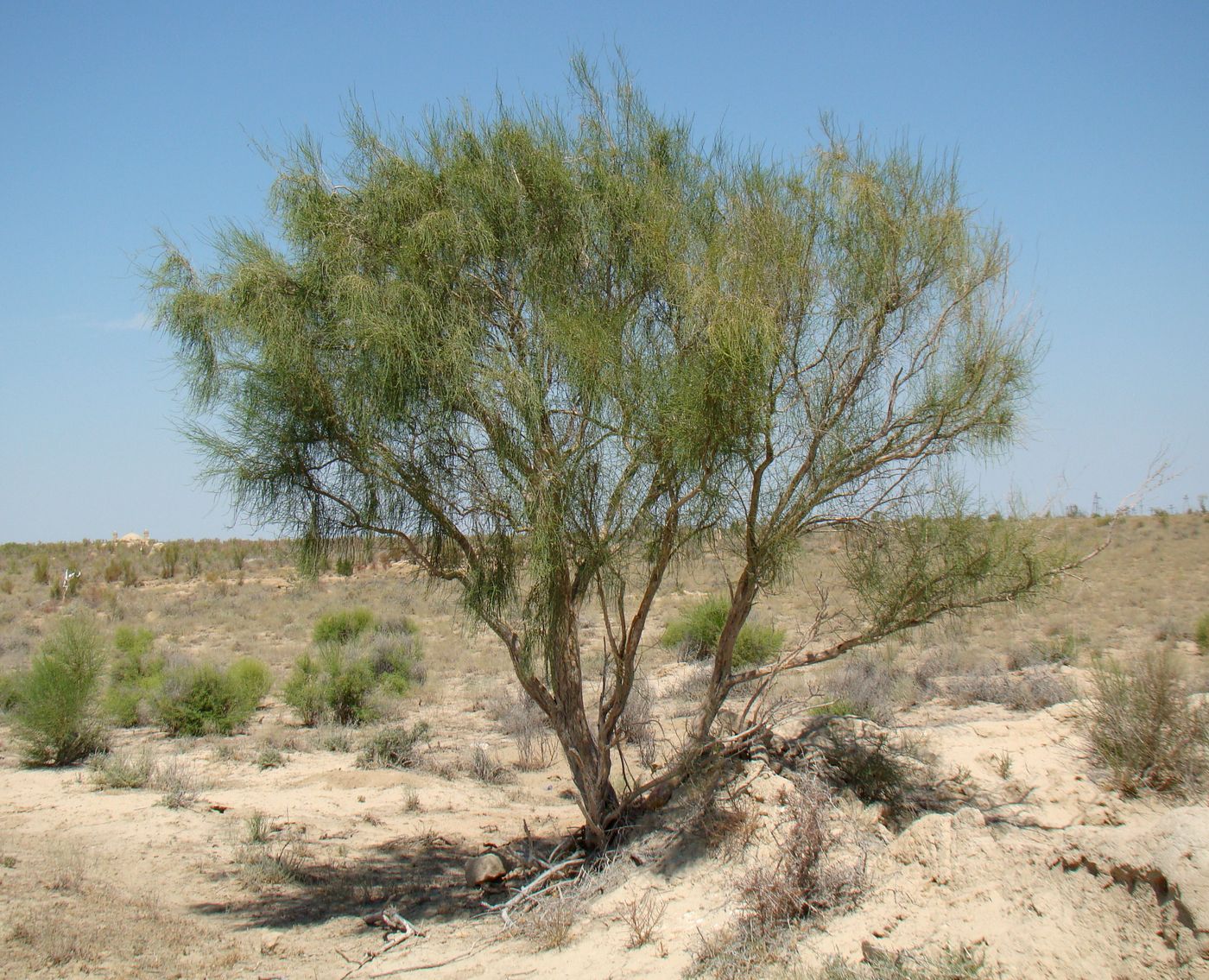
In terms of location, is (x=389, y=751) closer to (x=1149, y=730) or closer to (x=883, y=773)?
(x=883, y=773)

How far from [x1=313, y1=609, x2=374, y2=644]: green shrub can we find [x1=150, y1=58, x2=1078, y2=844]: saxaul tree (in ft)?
59.0

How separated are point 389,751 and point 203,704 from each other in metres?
3.88

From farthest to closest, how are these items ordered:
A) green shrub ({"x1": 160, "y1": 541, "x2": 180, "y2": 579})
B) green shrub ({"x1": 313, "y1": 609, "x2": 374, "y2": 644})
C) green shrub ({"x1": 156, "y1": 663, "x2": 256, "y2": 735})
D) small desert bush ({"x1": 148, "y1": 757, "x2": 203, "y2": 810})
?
green shrub ({"x1": 160, "y1": 541, "x2": 180, "y2": 579}) < green shrub ({"x1": 313, "y1": 609, "x2": 374, "y2": 644}) < green shrub ({"x1": 156, "y1": 663, "x2": 256, "y2": 735}) < small desert bush ({"x1": 148, "y1": 757, "x2": 203, "y2": 810})

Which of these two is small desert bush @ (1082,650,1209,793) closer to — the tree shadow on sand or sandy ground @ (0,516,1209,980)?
sandy ground @ (0,516,1209,980)

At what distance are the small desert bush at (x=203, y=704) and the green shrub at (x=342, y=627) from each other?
7.68m

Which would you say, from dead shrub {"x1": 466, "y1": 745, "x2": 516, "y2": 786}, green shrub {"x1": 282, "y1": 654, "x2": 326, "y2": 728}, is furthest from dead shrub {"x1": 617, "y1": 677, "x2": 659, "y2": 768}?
green shrub {"x1": 282, "y1": 654, "x2": 326, "y2": 728}

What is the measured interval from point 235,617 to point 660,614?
43.9 feet

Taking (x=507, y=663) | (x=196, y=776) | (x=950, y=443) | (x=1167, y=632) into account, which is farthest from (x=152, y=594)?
(x=950, y=443)

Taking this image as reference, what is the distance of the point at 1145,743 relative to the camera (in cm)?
820

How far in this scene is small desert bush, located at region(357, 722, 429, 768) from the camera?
14594 mm

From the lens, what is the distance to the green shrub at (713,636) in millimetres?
18891

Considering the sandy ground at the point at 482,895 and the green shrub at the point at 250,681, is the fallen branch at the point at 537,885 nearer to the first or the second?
the sandy ground at the point at 482,895

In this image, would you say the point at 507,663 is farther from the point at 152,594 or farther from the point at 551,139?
the point at 152,594

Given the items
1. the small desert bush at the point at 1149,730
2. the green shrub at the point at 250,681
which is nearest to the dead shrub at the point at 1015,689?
the small desert bush at the point at 1149,730
